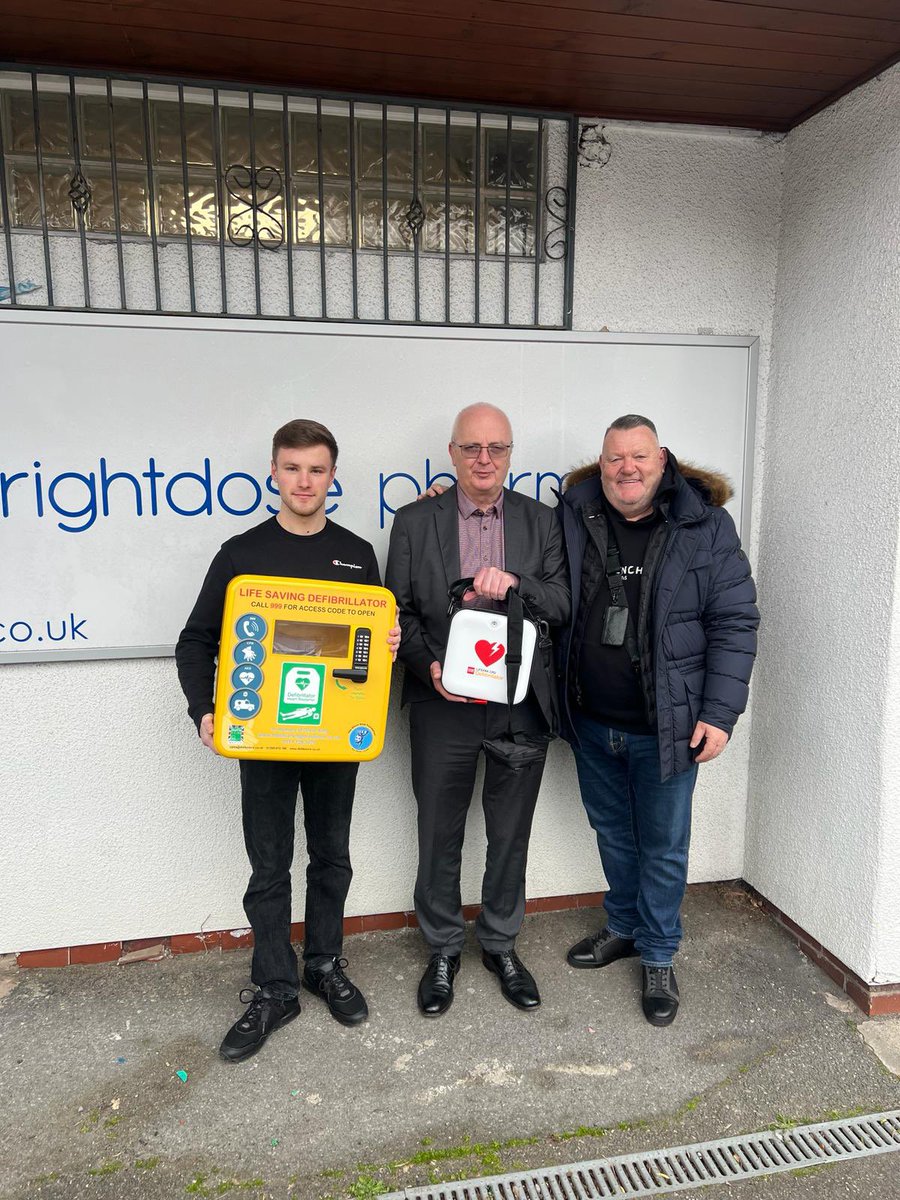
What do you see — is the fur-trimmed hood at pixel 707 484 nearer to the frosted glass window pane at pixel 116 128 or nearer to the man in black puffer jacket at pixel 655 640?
the man in black puffer jacket at pixel 655 640

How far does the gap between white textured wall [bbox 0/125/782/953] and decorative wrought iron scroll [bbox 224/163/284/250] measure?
117cm

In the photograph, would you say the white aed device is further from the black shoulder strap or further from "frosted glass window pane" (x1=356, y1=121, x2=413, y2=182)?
"frosted glass window pane" (x1=356, y1=121, x2=413, y2=182)

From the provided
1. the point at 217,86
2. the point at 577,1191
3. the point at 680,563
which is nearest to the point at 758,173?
the point at 680,563

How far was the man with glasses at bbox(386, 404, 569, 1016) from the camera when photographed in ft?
8.81

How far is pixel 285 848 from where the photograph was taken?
266cm

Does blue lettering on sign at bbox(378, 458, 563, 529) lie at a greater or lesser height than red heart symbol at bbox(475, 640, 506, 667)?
greater

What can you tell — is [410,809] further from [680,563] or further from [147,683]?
[680,563]

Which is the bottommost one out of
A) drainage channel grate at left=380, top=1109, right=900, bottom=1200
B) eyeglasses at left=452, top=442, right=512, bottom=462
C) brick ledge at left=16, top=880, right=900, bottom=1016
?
drainage channel grate at left=380, top=1109, right=900, bottom=1200

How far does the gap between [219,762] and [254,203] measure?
2106 millimetres

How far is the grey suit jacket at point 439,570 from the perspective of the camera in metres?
2.71

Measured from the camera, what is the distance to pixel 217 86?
2766 millimetres

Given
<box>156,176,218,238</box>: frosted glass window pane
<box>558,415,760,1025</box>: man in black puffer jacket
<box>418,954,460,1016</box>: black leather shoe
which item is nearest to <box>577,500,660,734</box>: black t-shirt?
<box>558,415,760,1025</box>: man in black puffer jacket

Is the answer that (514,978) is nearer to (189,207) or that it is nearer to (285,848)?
(285,848)

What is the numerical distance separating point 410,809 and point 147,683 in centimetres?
116
